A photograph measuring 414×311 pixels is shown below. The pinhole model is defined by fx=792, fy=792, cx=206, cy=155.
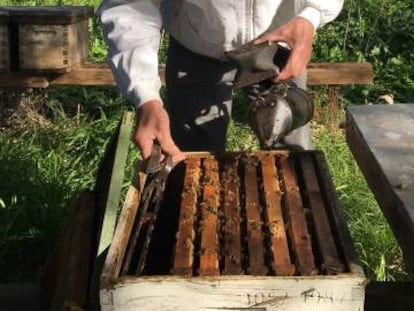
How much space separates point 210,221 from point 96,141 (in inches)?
86.3

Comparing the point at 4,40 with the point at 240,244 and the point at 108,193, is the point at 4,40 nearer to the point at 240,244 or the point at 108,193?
the point at 108,193

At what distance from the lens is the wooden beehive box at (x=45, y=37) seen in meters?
3.39

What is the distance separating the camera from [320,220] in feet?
5.17

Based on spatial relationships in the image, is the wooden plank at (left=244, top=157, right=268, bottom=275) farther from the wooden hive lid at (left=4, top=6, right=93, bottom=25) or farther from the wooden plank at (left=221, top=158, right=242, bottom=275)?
the wooden hive lid at (left=4, top=6, right=93, bottom=25)

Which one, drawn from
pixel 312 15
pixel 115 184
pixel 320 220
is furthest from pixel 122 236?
pixel 312 15

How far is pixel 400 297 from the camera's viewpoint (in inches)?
70.1

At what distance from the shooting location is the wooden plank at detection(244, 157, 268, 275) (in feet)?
4.52

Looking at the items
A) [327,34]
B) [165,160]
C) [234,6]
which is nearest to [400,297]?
[165,160]

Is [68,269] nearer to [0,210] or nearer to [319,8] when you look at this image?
[319,8]

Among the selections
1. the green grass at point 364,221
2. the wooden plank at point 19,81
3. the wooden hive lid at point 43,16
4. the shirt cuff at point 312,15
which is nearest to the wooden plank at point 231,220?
the shirt cuff at point 312,15

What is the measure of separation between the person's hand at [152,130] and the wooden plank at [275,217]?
0.24 m

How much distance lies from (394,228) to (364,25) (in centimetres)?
388

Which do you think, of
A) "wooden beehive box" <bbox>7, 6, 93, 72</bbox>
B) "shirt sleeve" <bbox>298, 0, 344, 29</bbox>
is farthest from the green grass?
"wooden beehive box" <bbox>7, 6, 93, 72</bbox>

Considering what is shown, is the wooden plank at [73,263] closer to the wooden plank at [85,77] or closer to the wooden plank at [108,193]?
the wooden plank at [108,193]
